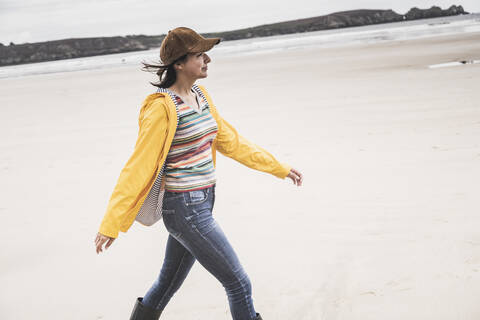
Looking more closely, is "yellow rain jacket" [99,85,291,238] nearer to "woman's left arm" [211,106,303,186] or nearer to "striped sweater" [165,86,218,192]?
"striped sweater" [165,86,218,192]

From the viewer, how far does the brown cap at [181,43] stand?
2.15m

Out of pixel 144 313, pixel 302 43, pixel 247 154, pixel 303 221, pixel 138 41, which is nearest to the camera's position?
pixel 144 313

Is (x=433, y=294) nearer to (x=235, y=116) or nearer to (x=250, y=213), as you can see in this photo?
(x=250, y=213)

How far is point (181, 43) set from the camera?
216 cm

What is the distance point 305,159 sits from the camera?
6406mm

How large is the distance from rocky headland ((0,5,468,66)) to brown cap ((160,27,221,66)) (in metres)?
99.0

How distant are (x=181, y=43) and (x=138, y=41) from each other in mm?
120052

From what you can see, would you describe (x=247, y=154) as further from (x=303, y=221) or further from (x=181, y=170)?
(x=303, y=221)

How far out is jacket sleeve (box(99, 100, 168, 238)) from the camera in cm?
207

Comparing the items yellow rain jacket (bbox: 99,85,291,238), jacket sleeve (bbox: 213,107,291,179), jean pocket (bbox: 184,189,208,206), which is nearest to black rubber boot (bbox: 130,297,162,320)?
yellow rain jacket (bbox: 99,85,291,238)

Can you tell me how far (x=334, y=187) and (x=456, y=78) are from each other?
24.4 feet

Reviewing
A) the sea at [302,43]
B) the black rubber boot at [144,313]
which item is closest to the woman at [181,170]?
the black rubber boot at [144,313]

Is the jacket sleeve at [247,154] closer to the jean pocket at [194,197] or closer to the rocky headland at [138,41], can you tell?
the jean pocket at [194,197]

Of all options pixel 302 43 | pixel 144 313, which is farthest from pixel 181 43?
pixel 302 43
